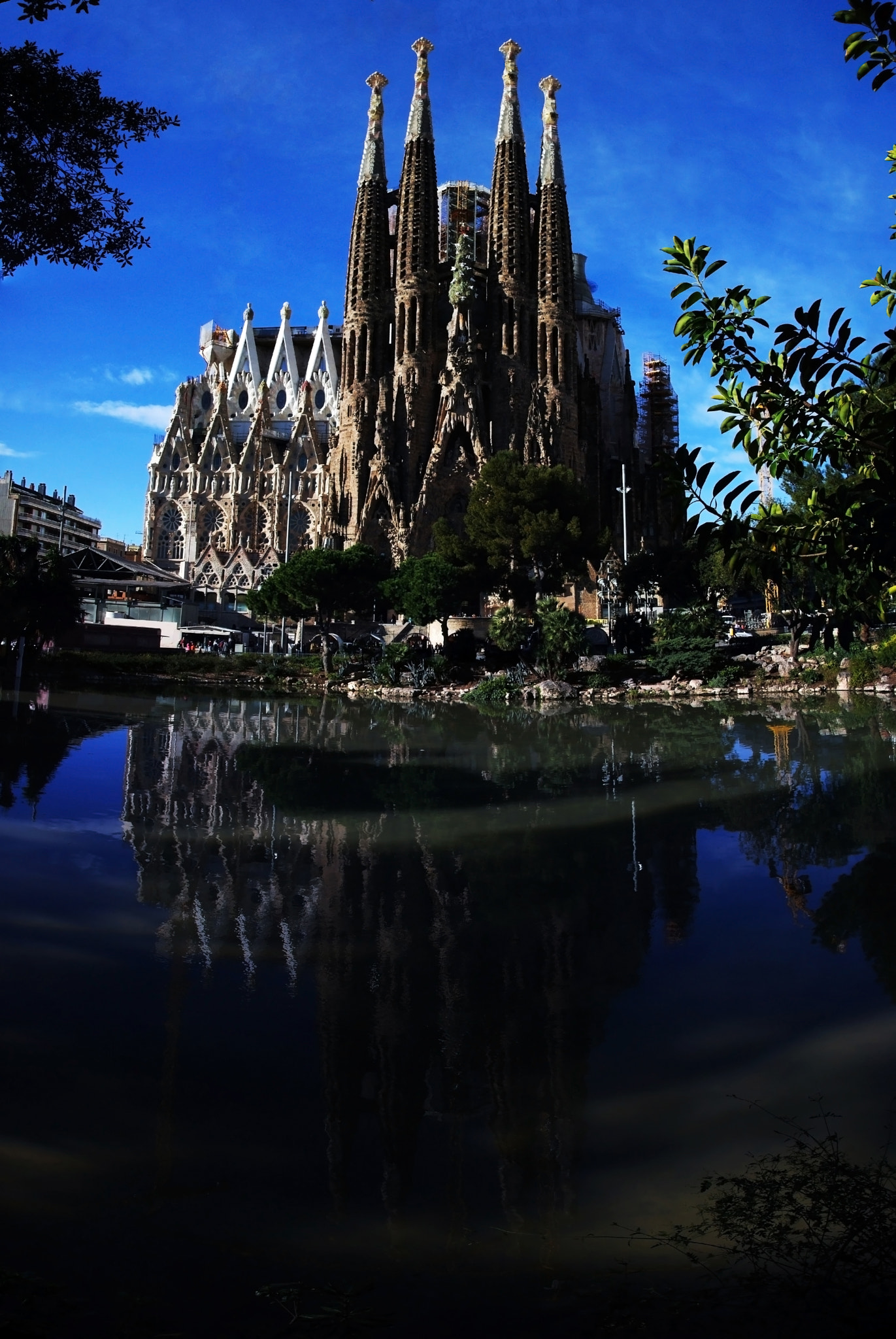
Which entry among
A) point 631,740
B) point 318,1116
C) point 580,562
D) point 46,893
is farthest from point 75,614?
point 318,1116

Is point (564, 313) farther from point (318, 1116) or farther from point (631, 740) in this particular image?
point (318, 1116)

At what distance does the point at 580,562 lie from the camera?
37156 mm

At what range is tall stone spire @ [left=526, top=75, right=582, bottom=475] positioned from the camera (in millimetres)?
49531

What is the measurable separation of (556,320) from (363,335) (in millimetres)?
10918

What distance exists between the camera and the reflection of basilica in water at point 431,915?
3.47 meters

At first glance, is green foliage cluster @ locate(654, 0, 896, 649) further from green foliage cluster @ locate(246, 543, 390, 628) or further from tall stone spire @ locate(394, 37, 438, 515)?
tall stone spire @ locate(394, 37, 438, 515)

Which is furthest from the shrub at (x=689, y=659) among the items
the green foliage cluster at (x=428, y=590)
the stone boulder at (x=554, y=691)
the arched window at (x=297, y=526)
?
the arched window at (x=297, y=526)

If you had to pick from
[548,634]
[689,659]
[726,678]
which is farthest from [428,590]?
[726,678]

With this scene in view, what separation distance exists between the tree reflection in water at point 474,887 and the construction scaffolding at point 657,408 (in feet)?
172

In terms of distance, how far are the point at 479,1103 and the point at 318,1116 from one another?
62 cm

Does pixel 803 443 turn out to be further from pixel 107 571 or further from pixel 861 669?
pixel 107 571

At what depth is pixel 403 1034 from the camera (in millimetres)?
4047

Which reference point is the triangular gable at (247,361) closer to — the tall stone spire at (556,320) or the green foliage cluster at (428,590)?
the tall stone spire at (556,320)

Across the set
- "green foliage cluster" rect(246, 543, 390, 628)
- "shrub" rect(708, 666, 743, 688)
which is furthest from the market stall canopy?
"shrub" rect(708, 666, 743, 688)
